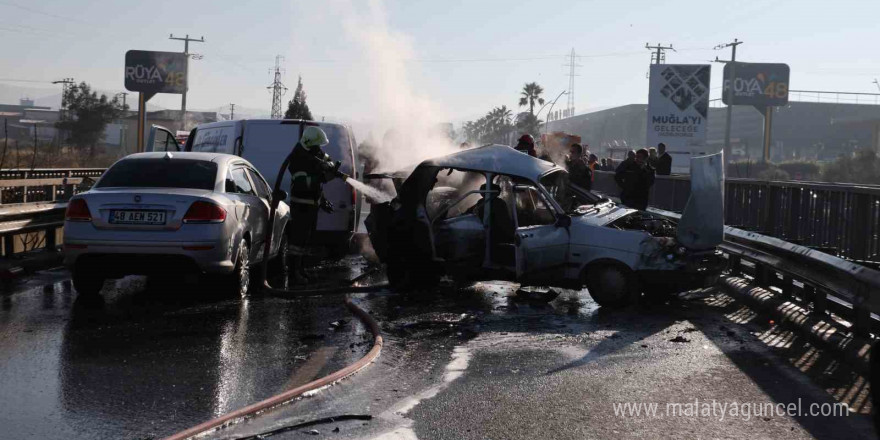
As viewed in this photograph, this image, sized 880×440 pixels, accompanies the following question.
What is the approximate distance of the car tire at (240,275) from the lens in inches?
421

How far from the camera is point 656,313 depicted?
10.5 m

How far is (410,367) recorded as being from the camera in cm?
741

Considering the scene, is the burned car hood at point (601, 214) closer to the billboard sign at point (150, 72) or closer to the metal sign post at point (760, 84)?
the metal sign post at point (760, 84)

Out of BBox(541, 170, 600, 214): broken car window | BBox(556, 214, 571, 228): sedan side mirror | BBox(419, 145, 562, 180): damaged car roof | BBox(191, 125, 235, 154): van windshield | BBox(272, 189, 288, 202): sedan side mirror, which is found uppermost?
BBox(191, 125, 235, 154): van windshield

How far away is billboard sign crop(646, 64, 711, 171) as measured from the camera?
61.3 metres

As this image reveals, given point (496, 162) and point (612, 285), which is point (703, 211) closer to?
point (612, 285)

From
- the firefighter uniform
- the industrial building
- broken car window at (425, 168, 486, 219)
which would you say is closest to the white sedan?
the firefighter uniform

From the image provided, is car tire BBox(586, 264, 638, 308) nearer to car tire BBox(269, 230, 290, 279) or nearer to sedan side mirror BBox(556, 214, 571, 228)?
sedan side mirror BBox(556, 214, 571, 228)

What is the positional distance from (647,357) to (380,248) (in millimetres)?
4608

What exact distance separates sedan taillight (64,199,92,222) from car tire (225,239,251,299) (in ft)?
5.23

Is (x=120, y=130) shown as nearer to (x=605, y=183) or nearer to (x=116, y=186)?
(x=605, y=183)

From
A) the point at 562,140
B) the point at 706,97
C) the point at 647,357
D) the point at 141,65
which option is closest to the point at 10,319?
the point at 647,357

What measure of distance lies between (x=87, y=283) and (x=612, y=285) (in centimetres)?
557

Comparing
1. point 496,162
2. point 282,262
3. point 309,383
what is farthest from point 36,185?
point 309,383
